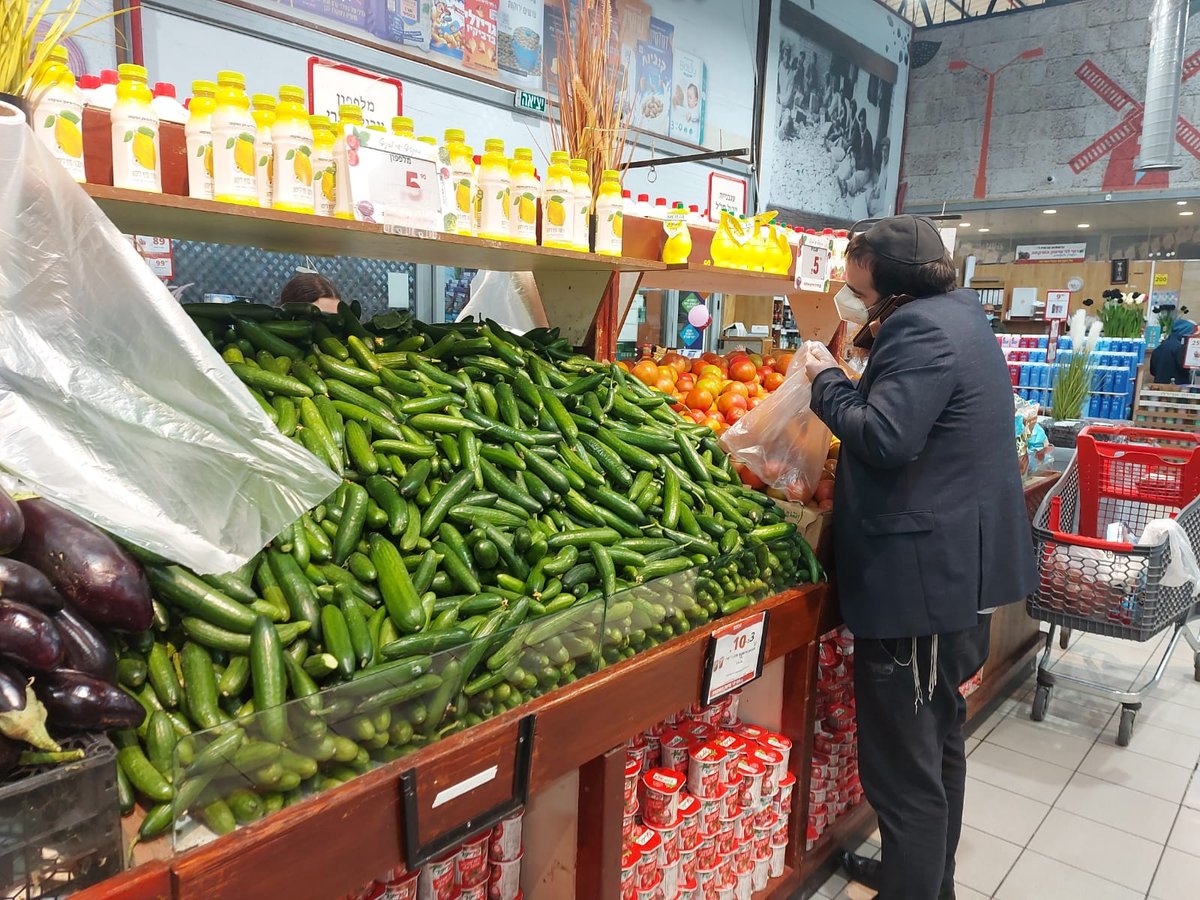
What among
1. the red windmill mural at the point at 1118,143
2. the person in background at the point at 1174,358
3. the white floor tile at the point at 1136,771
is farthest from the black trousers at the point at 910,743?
the red windmill mural at the point at 1118,143

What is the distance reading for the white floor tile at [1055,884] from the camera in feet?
7.94

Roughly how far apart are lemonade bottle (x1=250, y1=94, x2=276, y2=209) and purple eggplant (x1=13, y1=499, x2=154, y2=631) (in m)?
0.71

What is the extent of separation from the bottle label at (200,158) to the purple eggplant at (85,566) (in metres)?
0.67

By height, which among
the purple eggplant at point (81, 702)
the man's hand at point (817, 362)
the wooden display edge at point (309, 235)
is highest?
the wooden display edge at point (309, 235)

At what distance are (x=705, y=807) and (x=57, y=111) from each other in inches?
→ 76.6

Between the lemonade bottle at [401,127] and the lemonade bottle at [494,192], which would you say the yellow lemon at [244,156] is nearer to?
the lemonade bottle at [401,127]

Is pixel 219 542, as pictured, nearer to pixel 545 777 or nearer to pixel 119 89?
pixel 545 777

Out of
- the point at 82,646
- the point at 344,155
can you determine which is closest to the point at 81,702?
the point at 82,646

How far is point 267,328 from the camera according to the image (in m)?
1.94

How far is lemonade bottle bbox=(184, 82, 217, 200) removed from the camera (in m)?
1.46

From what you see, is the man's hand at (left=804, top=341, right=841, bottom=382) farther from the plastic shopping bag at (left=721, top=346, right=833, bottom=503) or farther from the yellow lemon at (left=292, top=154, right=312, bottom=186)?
the yellow lemon at (left=292, top=154, right=312, bottom=186)

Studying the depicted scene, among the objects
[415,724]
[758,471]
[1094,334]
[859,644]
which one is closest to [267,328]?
[415,724]

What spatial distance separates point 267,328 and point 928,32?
11.3 metres

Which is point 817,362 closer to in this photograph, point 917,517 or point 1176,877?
point 917,517
